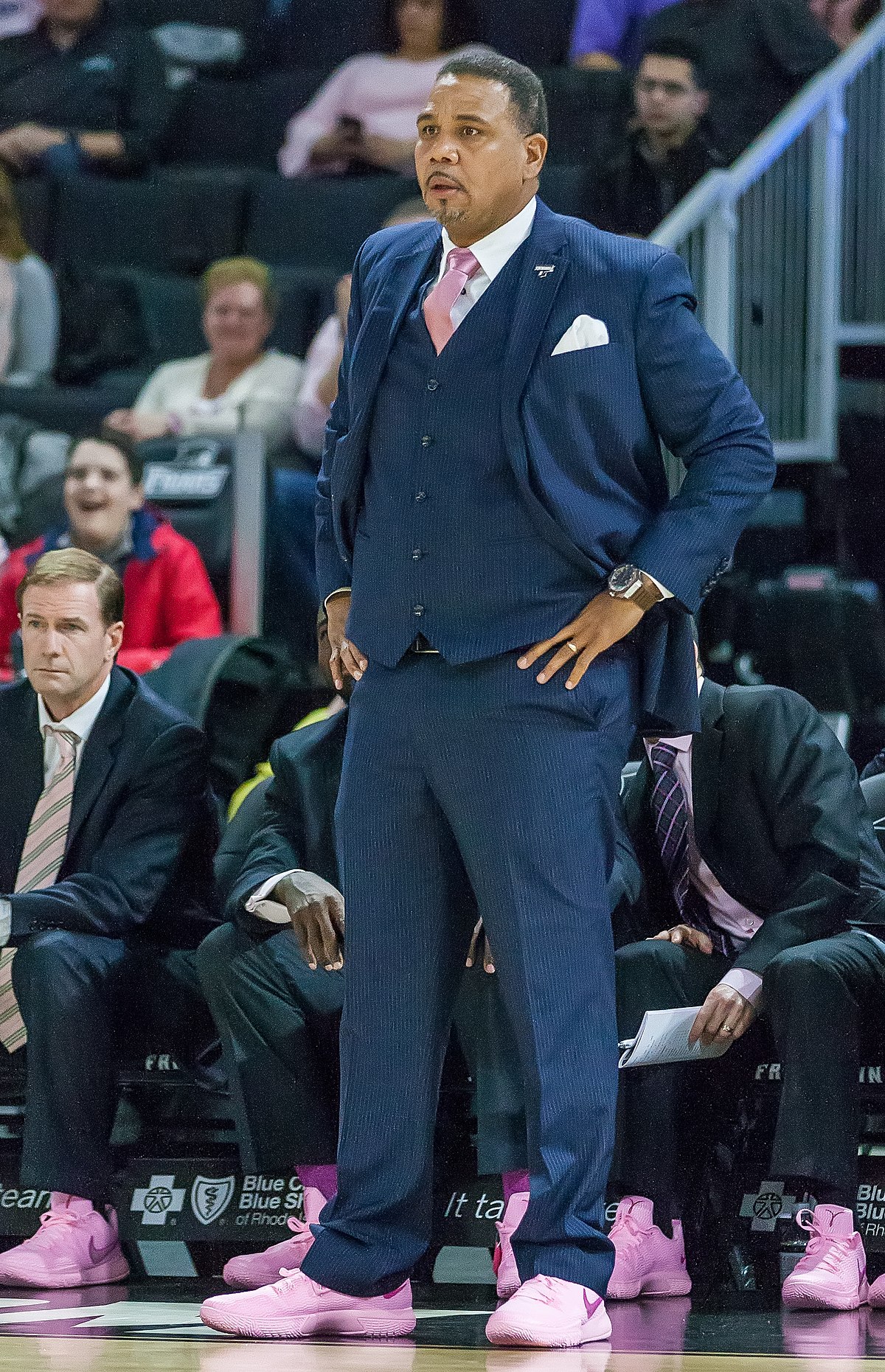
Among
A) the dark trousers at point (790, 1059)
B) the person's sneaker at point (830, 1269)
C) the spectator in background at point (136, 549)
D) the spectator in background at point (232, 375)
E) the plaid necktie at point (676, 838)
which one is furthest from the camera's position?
the spectator in background at point (232, 375)

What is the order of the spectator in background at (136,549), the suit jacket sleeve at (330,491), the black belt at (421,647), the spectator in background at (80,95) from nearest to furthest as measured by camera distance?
→ the black belt at (421,647)
the suit jacket sleeve at (330,491)
the spectator in background at (136,549)
the spectator in background at (80,95)

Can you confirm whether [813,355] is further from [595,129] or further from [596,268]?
[596,268]

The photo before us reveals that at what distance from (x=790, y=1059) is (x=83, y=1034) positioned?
112 cm

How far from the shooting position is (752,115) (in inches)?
222

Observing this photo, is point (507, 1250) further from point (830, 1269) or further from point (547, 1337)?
point (547, 1337)

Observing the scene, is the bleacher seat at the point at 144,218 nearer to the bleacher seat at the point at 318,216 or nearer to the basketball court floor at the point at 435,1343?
the bleacher seat at the point at 318,216

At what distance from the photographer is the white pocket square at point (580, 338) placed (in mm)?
2422

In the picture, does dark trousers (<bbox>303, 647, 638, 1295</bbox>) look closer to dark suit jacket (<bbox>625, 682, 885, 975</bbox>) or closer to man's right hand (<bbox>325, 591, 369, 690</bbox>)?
man's right hand (<bbox>325, 591, 369, 690</bbox>)

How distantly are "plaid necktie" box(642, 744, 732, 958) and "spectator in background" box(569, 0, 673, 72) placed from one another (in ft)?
10.4

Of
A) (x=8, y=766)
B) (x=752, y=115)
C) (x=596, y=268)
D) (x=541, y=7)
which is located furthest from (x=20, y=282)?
(x=596, y=268)

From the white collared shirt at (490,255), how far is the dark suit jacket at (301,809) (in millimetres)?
1107

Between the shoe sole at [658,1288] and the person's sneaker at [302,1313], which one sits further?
the shoe sole at [658,1288]

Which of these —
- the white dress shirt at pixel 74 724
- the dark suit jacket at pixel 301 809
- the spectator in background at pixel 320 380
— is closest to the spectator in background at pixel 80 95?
the spectator in background at pixel 320 380

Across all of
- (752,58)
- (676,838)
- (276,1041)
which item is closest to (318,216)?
(752,58)
